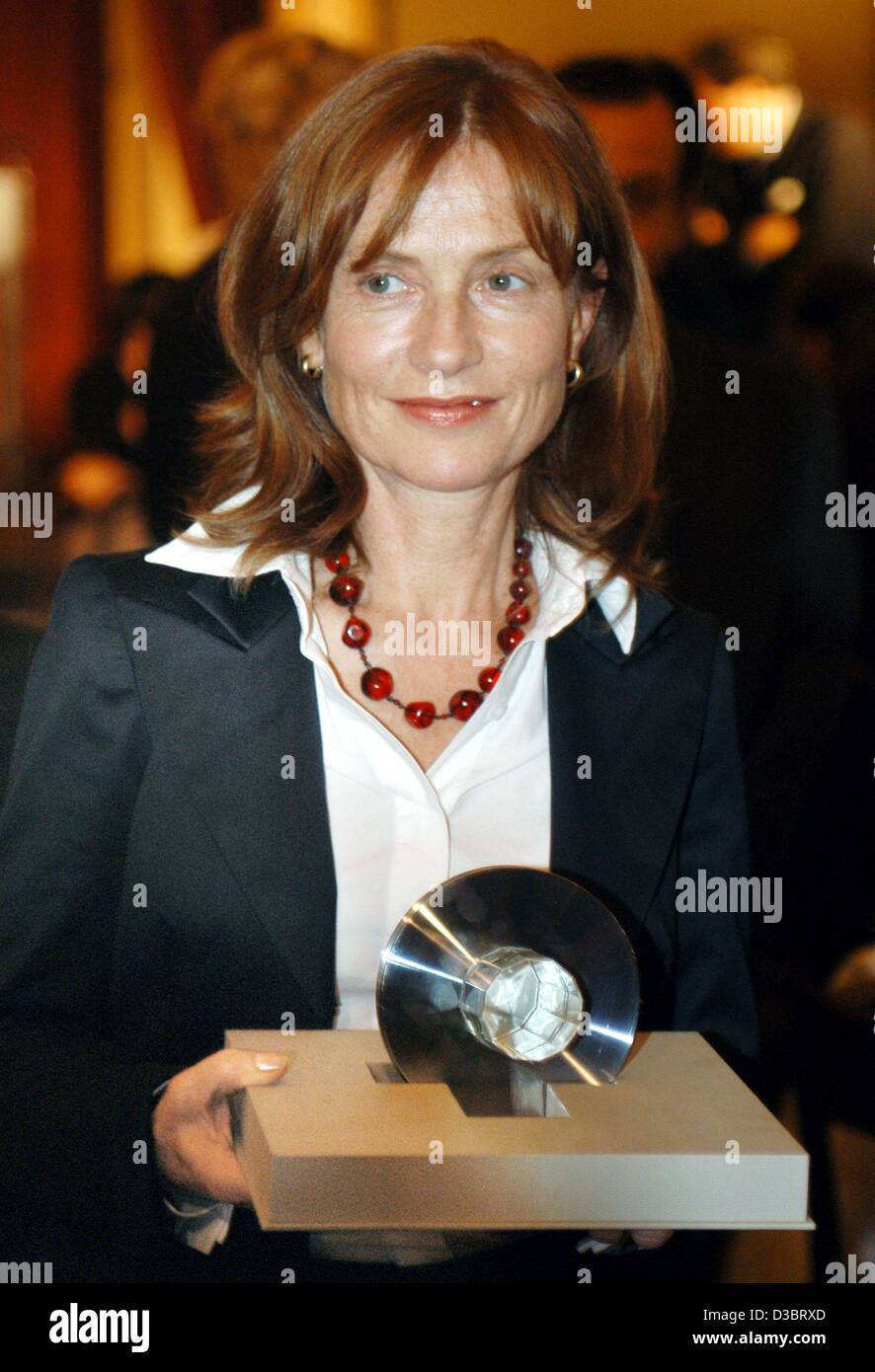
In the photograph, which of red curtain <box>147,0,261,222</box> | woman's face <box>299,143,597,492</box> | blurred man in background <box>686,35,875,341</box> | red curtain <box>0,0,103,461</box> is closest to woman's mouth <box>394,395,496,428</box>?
woman's face <box>299,143,597,492</box>

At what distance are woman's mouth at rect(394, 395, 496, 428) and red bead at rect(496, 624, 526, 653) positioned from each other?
202 millimetres

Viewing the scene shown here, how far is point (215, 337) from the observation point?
1.73 meters

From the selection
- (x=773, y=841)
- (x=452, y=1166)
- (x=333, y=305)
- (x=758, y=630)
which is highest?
(x=333, y=305)

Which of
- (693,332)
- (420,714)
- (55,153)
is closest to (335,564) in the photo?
(420,714)

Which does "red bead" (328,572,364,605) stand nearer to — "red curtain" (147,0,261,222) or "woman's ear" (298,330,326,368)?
"woman's ear" (298,330,326,368)

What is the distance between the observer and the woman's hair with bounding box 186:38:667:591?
127 centimetres

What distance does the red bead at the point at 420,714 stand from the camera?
136cm

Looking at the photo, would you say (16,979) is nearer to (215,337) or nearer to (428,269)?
(428,269)

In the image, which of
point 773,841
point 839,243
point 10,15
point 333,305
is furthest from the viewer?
point 10,15

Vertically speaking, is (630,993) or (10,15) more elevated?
(10,15)

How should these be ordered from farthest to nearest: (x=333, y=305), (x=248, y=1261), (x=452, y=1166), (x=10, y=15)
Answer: (x=10, y=15) < (x=333, y=305) < (x=248, y=1261) < (x=452, y=1166)

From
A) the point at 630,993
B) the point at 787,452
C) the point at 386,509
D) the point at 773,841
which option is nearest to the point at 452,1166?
the point at 630,993
